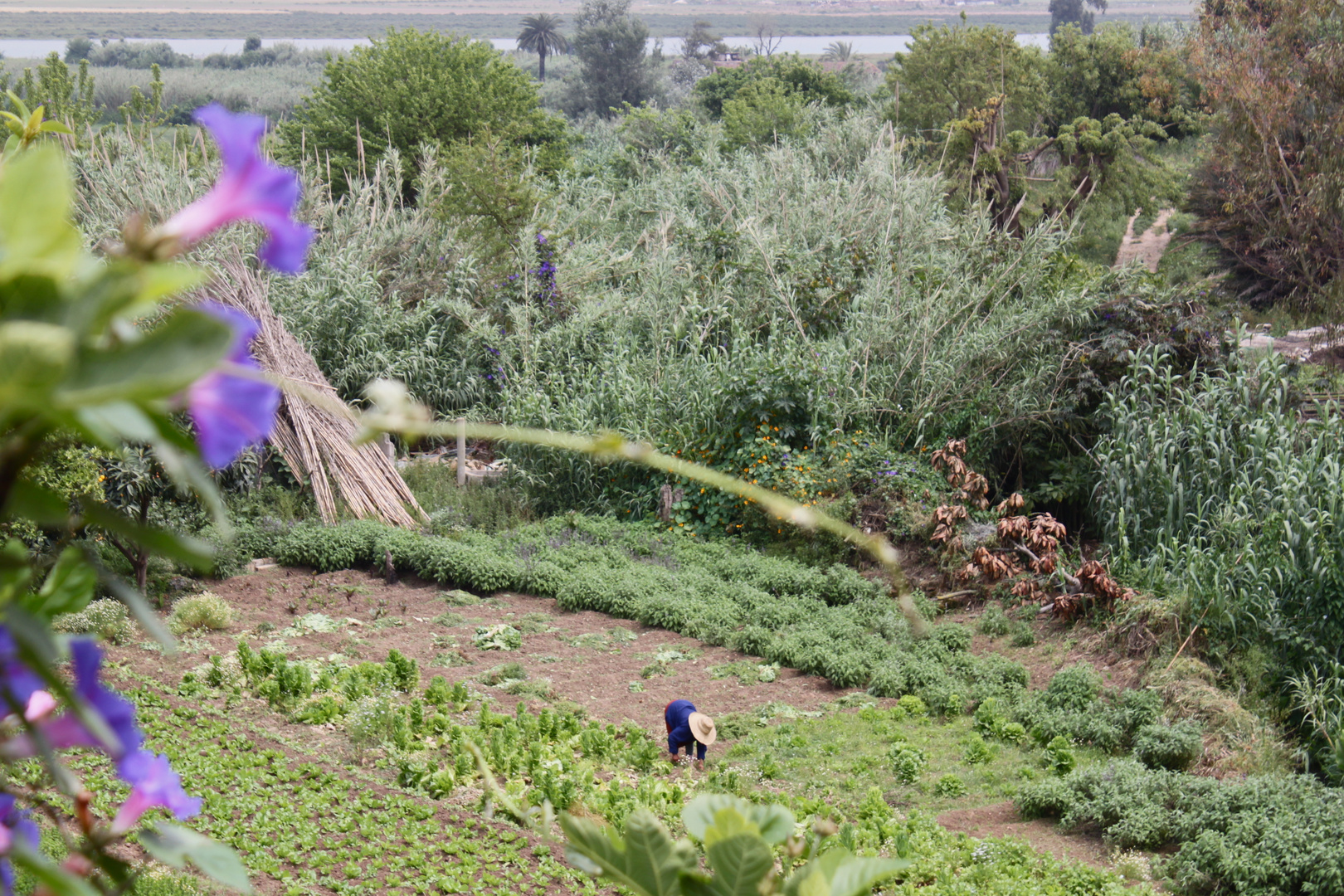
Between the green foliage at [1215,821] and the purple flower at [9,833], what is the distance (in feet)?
14.5

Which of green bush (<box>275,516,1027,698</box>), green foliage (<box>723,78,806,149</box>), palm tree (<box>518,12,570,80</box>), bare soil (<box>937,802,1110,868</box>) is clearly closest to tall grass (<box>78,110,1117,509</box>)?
green bush (<box>275,516,1027,698</box>)

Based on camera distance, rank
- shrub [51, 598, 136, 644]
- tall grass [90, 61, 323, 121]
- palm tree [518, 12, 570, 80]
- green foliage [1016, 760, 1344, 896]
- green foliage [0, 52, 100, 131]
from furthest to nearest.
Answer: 1. palm tree [518, 12, 570, 80]
2. tall grass [90, 61, 323, 121]
3. green foliage [0, 52, 100, 131]
4. shrub [51, 598, 136, 644]
5. green foliage [1016, 760, 1344, 896]

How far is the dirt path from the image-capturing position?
18986 mm

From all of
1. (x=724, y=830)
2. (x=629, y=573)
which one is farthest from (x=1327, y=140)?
(x=724, y=830)

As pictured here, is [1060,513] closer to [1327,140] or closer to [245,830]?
[245,830]

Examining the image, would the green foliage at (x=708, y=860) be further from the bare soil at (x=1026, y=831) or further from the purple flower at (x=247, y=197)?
the bare soil at (x=1026, y=831)

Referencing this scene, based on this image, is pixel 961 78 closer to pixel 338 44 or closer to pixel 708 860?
pixel 708 860

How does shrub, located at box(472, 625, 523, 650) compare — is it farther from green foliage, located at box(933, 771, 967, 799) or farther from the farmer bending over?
green foliage, located at box(933, 771, 967, 799)

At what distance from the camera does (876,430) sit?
28.1ft

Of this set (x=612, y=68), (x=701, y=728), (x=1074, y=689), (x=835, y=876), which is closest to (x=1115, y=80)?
(x=1074, y=689)

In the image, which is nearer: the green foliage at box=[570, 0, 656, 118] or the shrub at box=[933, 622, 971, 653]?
the shrub at box=[933, 622, 971, 653]

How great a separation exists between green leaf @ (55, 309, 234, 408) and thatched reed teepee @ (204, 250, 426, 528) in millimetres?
8349

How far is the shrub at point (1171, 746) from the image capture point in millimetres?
5000

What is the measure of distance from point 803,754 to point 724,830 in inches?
190
